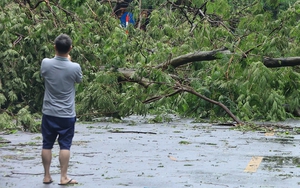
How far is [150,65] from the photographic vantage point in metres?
15.5

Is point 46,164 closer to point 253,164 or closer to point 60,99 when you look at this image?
point 60,99

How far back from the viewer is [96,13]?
1708cm

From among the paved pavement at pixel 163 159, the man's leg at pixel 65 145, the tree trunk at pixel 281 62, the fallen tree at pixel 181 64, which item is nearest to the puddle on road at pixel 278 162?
the paved pavement at pixel 163 159

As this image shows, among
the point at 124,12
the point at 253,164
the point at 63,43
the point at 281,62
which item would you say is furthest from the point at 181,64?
the point at 124,12

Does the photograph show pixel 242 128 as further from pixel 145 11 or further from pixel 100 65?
pixel 145 11

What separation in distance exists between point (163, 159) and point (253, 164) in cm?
114

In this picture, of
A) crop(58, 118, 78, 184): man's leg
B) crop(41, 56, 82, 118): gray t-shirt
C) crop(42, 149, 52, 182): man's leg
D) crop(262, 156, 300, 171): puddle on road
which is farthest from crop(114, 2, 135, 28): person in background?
crop(42, 149, 52, 182): man's leg

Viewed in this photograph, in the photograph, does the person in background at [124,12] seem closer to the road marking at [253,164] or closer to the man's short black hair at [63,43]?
the road marking at [253,164]

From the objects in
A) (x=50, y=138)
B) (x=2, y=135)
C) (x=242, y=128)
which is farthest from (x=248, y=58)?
(x=50, y=138)

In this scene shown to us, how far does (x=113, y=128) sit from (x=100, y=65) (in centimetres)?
284

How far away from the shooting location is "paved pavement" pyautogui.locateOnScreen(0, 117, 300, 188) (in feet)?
23.5

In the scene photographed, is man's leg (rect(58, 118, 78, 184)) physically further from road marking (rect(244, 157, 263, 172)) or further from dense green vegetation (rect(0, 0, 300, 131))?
dense green vegetation (rect(0, 0, 300, 131))

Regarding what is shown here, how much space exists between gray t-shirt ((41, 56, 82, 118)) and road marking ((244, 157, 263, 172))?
7.13 ft

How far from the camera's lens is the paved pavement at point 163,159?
282 inches
